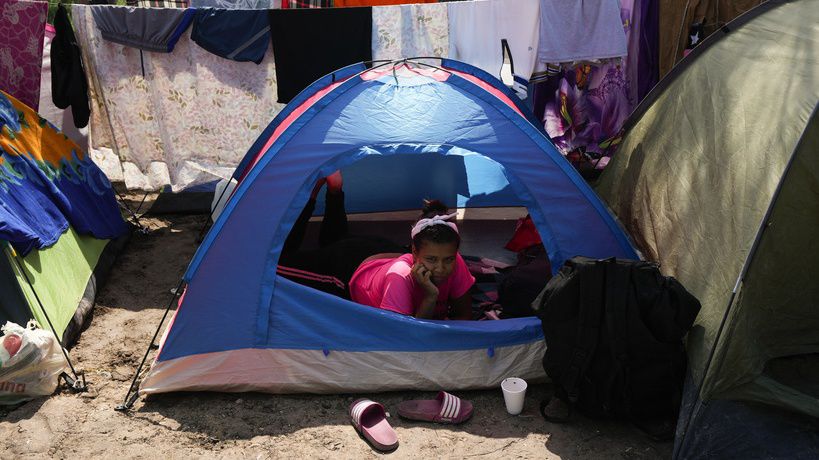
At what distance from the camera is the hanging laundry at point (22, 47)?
4.72 metres

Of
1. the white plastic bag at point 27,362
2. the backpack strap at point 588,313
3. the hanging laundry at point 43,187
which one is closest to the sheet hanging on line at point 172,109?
the hanging laundry at point 43,187

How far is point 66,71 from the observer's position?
4.94 meters

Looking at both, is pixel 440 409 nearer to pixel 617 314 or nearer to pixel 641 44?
pixel 617 314

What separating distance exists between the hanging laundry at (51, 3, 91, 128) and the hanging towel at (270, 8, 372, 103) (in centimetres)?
130

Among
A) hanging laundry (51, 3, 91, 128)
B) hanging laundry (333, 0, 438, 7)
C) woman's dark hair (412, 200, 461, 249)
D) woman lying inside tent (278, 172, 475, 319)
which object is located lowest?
woman lying inside tent (278, 172, 475, 319)

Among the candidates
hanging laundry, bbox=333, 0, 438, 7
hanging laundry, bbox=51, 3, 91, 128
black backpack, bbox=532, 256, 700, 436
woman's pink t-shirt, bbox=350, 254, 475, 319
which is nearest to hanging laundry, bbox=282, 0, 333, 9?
hanging laundry, bbox=333, 0, 438, 7

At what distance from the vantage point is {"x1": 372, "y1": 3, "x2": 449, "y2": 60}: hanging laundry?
479 cm

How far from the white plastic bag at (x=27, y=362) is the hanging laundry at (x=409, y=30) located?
266 centimetres

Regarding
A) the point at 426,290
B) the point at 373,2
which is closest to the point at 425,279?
the point at 426,290

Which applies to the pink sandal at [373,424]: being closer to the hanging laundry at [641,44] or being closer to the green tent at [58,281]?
the green tent at [58,281]

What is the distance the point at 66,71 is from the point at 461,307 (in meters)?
3.23

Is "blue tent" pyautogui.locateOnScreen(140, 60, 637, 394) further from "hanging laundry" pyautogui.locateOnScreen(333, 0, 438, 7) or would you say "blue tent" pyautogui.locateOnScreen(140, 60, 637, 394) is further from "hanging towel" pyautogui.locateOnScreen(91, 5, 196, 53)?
"hanging laundry" pyautogui.locateOnScreen(333, 0, 438, 7)

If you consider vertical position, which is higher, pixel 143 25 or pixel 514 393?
pixel 143 25

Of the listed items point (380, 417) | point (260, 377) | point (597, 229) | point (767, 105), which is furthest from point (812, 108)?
point (260, 377)
